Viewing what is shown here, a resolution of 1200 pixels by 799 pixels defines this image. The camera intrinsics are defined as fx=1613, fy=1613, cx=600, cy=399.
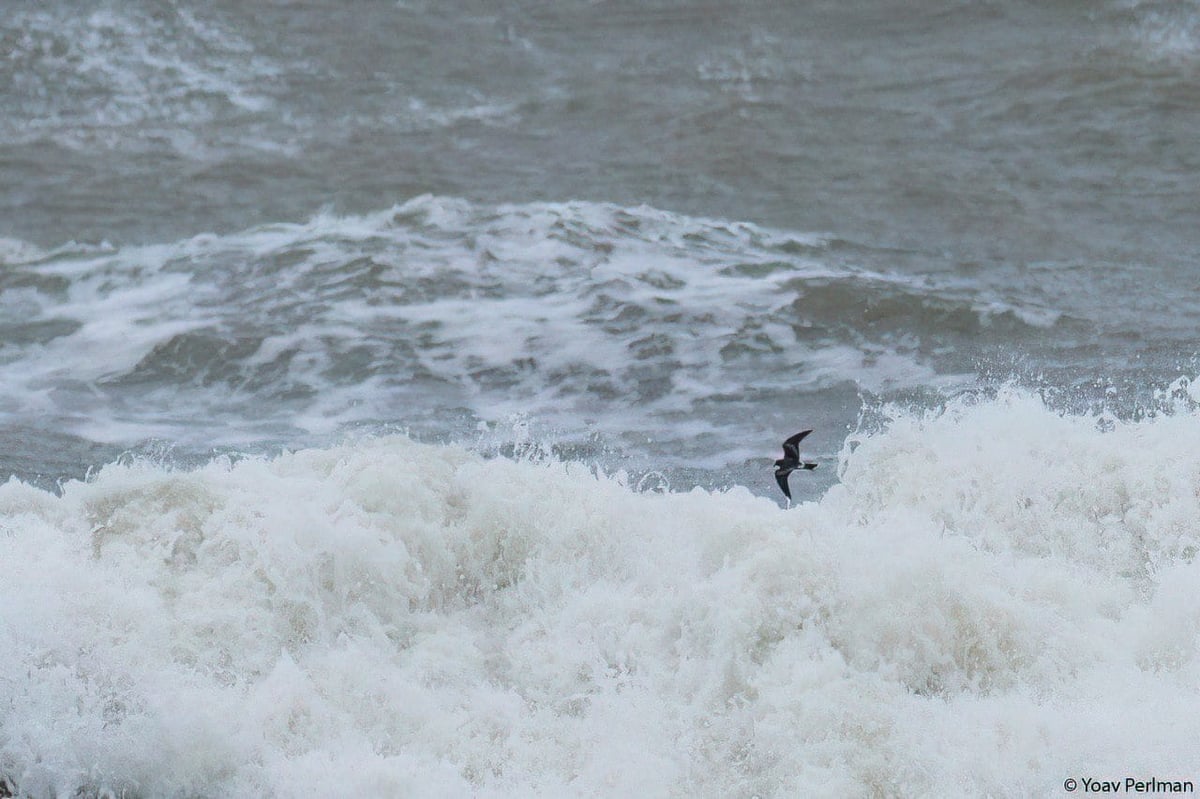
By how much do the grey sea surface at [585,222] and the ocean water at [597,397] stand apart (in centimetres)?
4

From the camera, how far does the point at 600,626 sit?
5906 mm

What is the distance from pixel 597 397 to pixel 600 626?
2.92 meters

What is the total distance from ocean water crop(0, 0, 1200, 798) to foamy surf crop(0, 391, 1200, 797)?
0.02m

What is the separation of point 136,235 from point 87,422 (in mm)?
3419

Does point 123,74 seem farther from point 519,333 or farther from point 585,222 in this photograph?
point 519,333

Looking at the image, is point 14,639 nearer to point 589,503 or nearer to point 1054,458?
point 589,503

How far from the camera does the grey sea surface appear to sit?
8.66 m

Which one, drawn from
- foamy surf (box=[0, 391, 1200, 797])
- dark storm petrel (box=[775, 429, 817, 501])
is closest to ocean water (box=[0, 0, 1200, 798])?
foamy surf (box=[0, 391, 1200, 797])

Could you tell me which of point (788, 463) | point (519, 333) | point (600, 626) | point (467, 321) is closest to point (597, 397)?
point (519, 333)

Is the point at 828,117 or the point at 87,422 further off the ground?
the point at 828,117

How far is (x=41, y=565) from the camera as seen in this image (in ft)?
19.0

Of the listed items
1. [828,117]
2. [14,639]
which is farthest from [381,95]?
[14,639]

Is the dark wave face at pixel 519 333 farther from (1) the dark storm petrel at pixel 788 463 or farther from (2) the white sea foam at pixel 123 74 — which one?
(2) the white sea foam at pixel 123 74

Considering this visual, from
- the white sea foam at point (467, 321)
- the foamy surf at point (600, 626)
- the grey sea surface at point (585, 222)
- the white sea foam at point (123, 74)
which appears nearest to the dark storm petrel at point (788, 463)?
the foamy surf at point (600, 626)
